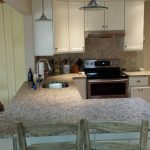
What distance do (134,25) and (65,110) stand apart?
118 inches

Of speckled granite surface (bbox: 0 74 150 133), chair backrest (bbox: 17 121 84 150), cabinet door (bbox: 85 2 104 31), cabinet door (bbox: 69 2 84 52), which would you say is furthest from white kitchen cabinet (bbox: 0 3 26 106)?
chair backrest (bbox: 17 121 84 150)

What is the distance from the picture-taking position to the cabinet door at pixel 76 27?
4.78 m

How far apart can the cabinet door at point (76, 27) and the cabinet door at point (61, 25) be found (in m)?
0.09

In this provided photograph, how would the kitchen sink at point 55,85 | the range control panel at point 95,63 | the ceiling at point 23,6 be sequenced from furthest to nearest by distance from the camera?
1. the range control panel at point 95,63
2. the kitchen sink at point 55,85
3. the ceiling at point 23,6

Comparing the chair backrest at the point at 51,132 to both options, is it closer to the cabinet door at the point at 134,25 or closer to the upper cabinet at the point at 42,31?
Answer: the upper cabinet at the point at 42,31

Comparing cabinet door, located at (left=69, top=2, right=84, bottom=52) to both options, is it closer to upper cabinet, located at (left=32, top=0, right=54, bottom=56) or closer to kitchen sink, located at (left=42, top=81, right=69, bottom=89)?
upper cabinet, located at (left=32, top=0, right=54, bottom=56)

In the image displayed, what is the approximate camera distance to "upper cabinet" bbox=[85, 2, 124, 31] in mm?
4832

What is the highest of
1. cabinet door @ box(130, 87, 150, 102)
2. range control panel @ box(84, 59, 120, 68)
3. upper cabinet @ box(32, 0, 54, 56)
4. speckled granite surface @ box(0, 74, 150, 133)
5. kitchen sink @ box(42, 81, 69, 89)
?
upper cabinet @ box(32, 0, 54, 56)

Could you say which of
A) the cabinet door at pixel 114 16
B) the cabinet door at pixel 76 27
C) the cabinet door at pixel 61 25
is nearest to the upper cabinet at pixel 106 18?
the cabinet door at pixel 114 16

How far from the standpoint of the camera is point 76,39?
487cm

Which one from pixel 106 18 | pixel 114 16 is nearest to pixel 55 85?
pixel 106 18

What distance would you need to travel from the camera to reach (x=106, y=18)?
191 inches

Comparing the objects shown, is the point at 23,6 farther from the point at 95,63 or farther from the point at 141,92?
the point at 141,92

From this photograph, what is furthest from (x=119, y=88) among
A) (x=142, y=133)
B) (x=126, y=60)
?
(x=142, y=133)
